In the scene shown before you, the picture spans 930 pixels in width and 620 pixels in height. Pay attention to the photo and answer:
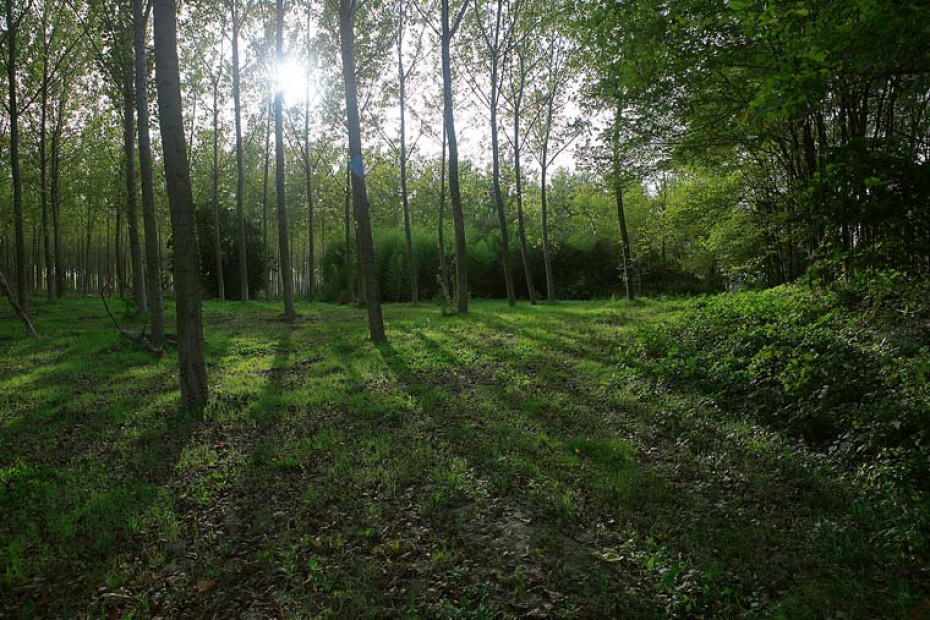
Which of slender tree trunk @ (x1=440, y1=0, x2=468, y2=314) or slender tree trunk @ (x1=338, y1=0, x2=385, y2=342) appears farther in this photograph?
slender tree trunk @ (x1=440, y1=0, x2=468, y2=314)

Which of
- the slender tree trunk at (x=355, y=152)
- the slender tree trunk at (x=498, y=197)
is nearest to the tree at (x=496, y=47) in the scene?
the slender tree trunk at (x=498, y=197)

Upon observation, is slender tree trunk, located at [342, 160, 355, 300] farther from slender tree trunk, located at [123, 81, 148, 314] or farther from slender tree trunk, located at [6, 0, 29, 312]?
slender tree trunk, located at [6, 0, 29, 312]

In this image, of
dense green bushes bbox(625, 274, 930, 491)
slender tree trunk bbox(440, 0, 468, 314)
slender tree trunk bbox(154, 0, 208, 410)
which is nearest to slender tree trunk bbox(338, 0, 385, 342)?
slender tree trunk bbox(154, 0, 208, 410)

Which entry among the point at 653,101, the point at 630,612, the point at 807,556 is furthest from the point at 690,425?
the point at 653,101

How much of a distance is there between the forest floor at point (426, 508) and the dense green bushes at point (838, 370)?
0.39m

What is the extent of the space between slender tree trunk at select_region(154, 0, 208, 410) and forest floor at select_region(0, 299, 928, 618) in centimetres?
118

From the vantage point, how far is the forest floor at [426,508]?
2869 mm

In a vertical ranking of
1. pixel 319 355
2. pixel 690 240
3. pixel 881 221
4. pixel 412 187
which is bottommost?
pixel 319 355

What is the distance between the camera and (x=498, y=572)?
305 centimetres

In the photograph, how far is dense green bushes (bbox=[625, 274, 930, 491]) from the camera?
13.0 ft

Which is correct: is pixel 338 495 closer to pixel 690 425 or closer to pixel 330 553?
pixel 330 553

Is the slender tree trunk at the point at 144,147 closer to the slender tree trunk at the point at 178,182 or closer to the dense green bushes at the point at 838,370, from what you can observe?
the slender tree trunk at the point at 178,182

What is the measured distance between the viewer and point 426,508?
3.82m

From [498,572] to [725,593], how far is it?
135 centimetres
